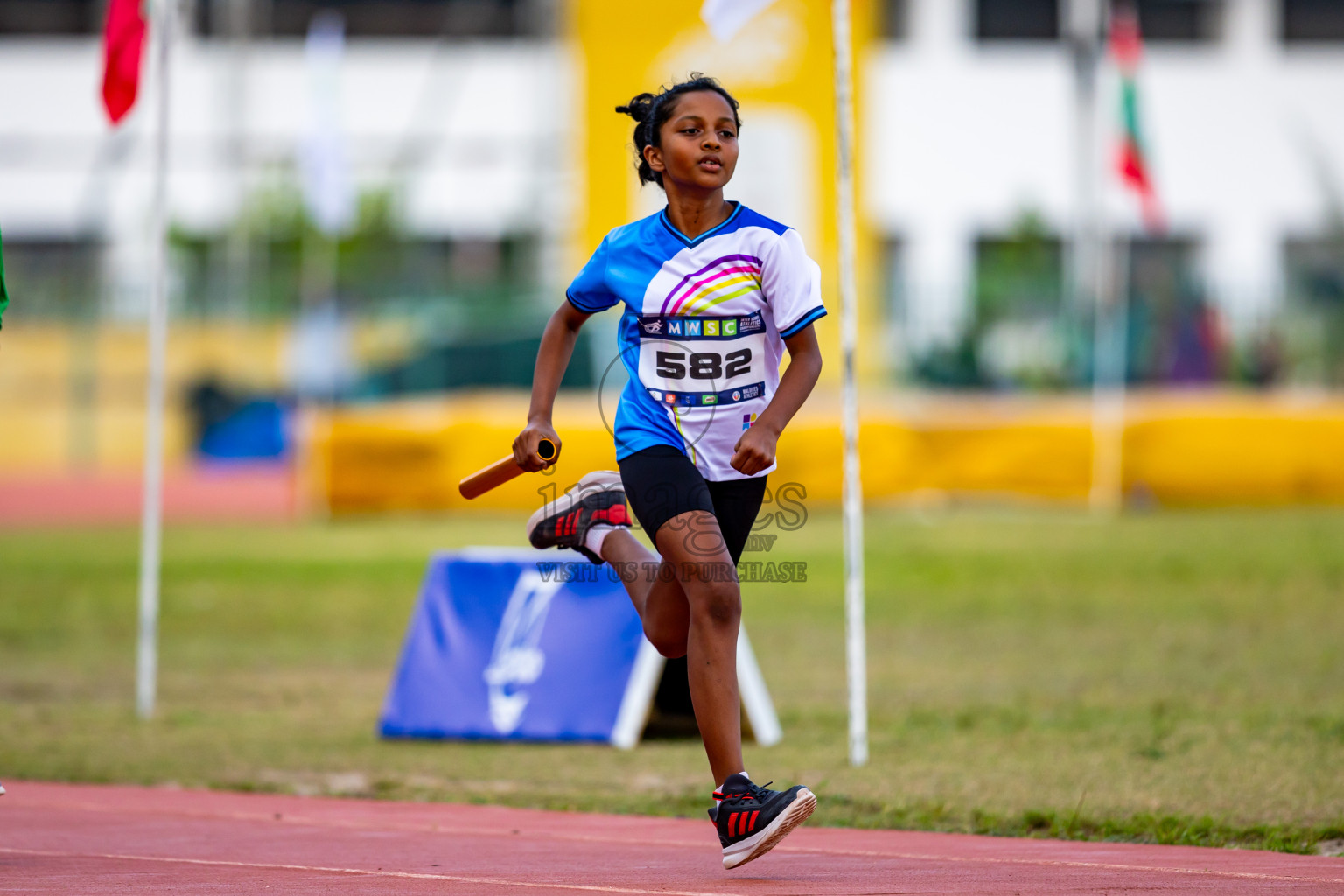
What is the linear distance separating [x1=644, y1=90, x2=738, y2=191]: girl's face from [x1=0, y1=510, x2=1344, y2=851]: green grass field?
229 cm

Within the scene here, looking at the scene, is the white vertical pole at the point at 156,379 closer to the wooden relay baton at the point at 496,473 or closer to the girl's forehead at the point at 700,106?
the wooden relay baton at the point at 496,473

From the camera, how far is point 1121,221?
39031 millimetres

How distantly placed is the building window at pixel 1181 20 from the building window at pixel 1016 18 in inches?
81.8

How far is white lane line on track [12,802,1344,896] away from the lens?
482 cm

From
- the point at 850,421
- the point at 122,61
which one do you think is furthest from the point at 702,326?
the point at 122,61

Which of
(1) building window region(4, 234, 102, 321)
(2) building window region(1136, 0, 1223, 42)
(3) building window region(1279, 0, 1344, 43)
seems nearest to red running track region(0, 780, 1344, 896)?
(1) building window region(4, 234, 102, 321)

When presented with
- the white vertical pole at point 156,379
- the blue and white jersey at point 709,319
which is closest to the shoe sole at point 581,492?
the blue and white jersey at point 709,319

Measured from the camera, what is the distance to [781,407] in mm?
4836

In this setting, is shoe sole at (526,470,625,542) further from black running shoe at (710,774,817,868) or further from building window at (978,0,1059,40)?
building window at (978,0,1059,40)

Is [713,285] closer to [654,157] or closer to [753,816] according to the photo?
[654,157]

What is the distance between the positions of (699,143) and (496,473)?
1.17 metres

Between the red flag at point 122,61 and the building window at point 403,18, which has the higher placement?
the building window at point 403,18

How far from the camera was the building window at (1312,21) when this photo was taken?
4094 cm

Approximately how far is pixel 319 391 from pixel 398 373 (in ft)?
5.22
